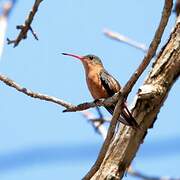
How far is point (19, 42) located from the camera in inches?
143

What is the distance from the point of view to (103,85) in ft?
12.3

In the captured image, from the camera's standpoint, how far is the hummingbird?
3.41 meters

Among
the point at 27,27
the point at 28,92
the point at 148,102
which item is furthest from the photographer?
the point at 148,102

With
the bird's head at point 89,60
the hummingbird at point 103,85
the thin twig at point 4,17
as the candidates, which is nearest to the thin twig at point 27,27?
the thin twig at point 4,17

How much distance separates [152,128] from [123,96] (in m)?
1.00

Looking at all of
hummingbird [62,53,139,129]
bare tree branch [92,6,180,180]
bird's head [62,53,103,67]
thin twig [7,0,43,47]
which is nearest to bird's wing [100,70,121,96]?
hummingbird [62,53,139,129]

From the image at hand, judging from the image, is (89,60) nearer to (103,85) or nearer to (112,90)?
(103,85)

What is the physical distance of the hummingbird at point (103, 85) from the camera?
3.41 metres

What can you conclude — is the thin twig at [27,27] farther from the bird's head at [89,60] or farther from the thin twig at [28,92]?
the bird's head at [89,60]

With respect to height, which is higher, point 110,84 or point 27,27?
point 27,27

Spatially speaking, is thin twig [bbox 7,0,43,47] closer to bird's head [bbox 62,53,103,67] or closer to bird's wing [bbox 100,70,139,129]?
bird's wing [bbox 100,70,139,129]

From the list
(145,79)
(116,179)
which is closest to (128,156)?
(116,179)

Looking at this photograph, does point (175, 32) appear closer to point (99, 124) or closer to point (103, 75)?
point (103, 75)

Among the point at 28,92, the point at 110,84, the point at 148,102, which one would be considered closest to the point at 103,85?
the point at 110,84
